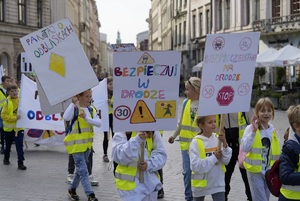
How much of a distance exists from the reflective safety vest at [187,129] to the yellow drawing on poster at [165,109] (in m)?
1.83

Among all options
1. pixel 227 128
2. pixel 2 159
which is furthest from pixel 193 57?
pixel 227 128

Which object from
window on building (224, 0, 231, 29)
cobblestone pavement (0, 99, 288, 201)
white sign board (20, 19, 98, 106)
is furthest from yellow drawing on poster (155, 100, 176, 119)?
window on building (224, 0, 231, 29)

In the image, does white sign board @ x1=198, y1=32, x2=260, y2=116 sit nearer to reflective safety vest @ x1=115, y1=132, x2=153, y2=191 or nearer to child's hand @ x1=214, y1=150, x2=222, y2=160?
child's hand @ x1=214, y1=150, x2=222, y2=160

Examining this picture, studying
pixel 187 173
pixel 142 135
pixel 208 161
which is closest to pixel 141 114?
pixel 142 135

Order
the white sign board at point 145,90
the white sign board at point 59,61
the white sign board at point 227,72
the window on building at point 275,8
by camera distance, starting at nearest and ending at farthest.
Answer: the white sign board at point 145,90, the white sign board at point 227,72, the white sign board at point 59,61, the window on building at point 275,8

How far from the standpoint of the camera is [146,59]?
4.98 m

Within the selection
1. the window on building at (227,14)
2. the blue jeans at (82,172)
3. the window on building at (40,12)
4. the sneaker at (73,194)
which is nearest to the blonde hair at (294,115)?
the blue jeans at (82,172)

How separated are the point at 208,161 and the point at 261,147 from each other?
0.88 metres

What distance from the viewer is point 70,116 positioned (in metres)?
7.63

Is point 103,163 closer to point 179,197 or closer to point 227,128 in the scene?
point 179,197

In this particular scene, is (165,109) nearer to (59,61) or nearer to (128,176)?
(128,176)

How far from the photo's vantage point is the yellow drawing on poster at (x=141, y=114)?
196 inches

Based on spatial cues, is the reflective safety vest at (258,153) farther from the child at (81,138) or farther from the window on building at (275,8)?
the window on building at (275,8)

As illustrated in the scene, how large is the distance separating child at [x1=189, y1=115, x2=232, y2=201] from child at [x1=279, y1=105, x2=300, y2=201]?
110 cm
